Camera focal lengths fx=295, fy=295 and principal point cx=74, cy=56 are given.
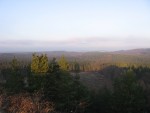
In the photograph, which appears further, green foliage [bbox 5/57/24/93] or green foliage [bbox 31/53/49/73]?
green foliage [bbox 5/57/24/93]

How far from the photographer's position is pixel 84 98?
3166cm

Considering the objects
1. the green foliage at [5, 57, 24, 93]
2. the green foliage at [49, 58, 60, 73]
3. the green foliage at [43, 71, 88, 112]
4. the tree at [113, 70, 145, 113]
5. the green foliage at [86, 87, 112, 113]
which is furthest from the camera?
the green foliage at [86, 87, 112, 113]

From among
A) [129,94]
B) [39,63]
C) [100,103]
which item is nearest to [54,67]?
[39,63]


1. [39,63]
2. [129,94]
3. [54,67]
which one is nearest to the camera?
[129,94]

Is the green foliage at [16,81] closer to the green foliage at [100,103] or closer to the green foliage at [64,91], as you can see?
the green foliage at [64,91]

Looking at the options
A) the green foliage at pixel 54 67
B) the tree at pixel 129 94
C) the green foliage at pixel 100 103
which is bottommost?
the green foliage at pixel 100 103

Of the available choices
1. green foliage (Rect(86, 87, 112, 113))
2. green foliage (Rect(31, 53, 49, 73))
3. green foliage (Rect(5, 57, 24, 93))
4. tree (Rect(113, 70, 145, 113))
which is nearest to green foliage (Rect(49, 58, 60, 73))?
green foliage (Rect(31, 53, 49, 73))

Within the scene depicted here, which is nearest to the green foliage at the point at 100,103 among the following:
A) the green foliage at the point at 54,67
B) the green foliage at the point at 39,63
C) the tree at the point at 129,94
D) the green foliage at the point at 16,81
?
the tree at the point at 129,94

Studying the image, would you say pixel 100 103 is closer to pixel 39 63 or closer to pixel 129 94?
pixel 129 94

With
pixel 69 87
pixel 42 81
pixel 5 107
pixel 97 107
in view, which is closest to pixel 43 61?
pixel 42 81

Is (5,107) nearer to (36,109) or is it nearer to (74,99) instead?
(36,109)

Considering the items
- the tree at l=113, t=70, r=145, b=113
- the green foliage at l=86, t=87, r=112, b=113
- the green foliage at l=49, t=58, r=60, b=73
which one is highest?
the green foliage at l=49, t=58, r=60, b=73

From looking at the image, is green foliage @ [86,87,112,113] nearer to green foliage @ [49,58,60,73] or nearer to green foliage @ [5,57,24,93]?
green foliage @ [49,58,60,73]

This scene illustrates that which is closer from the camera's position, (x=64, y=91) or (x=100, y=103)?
(x=64, y=91)
